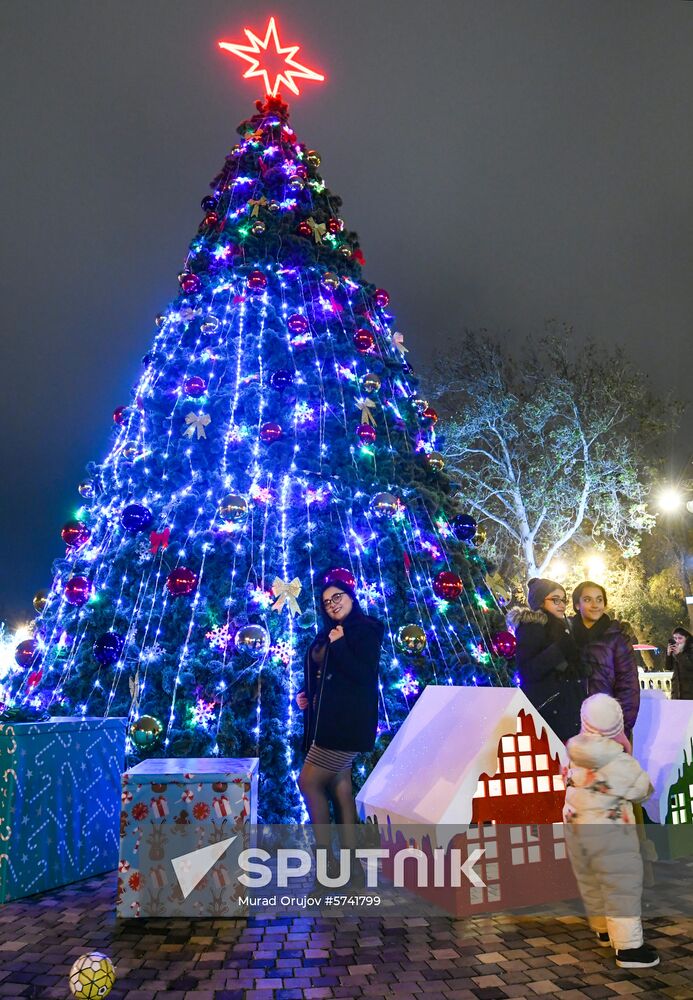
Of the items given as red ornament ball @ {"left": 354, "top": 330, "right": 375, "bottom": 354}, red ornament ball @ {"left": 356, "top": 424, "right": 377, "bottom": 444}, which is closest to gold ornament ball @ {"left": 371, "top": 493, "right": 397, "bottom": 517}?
red ornament ball @ {"left": 356, "top": 424, "right": 377, "bottom": 444}

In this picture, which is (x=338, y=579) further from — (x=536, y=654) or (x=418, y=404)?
(x=418, y=404)

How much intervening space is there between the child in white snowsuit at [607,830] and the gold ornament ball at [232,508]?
364 centimetres

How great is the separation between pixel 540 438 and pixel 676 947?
16.4 metres

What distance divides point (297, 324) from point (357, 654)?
4.36m

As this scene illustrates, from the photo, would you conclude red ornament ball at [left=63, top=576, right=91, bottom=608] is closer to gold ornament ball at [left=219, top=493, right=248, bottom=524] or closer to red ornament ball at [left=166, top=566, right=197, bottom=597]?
red ornament ball at [left=166, top=566, right=197, bottom=597]

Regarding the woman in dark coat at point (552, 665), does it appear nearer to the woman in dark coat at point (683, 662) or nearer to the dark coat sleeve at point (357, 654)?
the dark coat sleeve at point (357, 654)

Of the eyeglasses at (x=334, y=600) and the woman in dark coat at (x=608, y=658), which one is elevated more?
the eyeglasses at (x=334, y=600)

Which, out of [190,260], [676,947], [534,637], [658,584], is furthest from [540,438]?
[676,947]

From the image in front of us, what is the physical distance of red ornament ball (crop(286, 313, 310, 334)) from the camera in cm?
741

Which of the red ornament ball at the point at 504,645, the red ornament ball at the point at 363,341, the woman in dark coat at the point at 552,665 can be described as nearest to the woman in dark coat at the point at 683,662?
the red ornament ball at the point at 504,645

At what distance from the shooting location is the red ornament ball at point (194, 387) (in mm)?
7016

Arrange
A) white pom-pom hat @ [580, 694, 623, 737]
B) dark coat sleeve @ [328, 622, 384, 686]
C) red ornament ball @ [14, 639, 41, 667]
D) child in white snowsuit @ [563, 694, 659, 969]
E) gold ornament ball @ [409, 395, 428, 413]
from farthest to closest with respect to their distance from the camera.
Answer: gold ornament ball @ [409, 395, 428, 413] → red ornament ball @ [14, 639, 41, 667] → dark coat sleeve @ [328, 622, 384, 686] → white pom-pom hat @ [580, 694, 623, 737] → child in white snowsuit @ [563, 694, 659, 969]

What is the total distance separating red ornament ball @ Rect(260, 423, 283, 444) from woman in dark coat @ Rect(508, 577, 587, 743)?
327cm

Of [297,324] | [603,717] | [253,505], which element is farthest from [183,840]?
[297,324]
